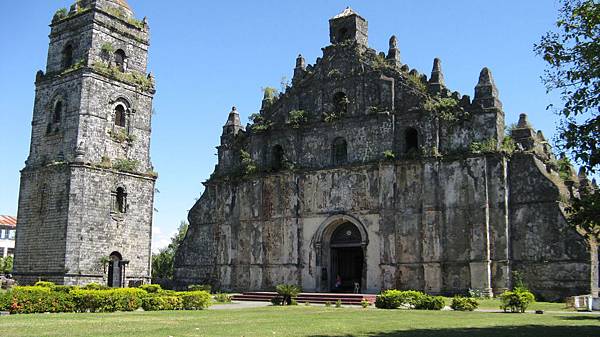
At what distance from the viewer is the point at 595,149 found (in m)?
13.6

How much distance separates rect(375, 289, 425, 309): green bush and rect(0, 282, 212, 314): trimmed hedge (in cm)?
689

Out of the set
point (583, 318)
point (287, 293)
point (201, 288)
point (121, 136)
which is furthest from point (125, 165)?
point (583, 318)

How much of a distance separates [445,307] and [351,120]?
10970 millimetres

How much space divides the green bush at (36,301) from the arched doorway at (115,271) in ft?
51.8

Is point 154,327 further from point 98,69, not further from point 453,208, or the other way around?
point 98,69

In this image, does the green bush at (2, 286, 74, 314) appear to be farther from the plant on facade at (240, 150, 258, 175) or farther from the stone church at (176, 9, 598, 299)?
the plant on facade at (240, 150, 258, 175)

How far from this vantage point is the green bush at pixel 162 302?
2352 cm

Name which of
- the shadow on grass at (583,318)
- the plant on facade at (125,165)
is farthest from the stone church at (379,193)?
the shadow on grass at (583,318)

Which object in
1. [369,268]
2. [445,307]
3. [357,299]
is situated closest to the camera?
[445,307]

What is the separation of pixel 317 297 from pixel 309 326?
13535 mm

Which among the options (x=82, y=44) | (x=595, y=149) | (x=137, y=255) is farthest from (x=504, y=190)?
(x=82, y=44)

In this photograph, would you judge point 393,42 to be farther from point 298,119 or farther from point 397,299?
point 397,299

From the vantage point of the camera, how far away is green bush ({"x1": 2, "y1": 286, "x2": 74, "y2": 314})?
20.9m

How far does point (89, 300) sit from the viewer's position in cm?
2212
